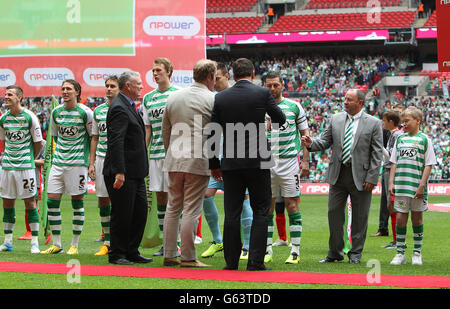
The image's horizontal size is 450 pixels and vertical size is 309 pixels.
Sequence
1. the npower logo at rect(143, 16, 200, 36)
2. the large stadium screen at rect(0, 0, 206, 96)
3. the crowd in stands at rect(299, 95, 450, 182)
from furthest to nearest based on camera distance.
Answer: the crowd in stands at rect(299, 95, 450, 182) → the large stadium screen at rect(0, 0, 206, 96) → the npower logo at rect(143, 16, 200, 36)

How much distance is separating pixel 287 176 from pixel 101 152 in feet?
8.32

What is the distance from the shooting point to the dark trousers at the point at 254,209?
6.96 metres

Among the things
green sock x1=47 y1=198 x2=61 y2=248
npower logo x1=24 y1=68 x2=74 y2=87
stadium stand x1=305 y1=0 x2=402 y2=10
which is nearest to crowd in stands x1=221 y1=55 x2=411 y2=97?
stadium stand x1=305 y1=0 x2=402 y2=10

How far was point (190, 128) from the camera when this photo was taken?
7.24 metres

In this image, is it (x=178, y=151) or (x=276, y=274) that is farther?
(x=178, y=151)

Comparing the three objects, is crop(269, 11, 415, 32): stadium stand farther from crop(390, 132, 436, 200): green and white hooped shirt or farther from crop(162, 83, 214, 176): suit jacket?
crop(162, 83, 214, 176): suit jacket

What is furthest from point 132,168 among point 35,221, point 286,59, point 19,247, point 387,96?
point 286,59

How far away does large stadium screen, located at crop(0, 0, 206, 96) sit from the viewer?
11.9 m

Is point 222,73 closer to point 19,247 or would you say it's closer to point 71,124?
point 71,124

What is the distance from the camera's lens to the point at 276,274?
665cm

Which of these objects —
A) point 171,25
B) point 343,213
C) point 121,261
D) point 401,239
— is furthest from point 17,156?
point 401,239

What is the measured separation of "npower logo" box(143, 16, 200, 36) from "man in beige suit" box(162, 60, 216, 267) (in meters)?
4.61

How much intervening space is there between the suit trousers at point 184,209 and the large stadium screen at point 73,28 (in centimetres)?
533

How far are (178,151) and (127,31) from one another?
547 centimetres
